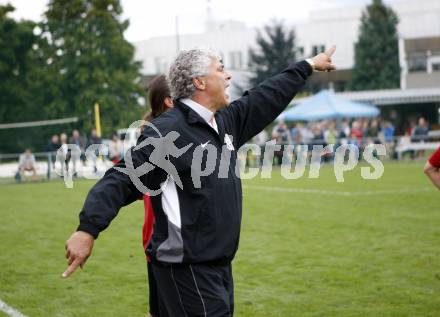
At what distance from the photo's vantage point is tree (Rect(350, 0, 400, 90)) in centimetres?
6969

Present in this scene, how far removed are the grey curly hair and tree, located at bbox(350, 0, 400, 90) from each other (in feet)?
219

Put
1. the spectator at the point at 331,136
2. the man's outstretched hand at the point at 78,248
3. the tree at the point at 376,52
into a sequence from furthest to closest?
the tree at the point at 376,52 < the spectator at the point at 331,136 < the man's outstretched hand at the point at 78,248

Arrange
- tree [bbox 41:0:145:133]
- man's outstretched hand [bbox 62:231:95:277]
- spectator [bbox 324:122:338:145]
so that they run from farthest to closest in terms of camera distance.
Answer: tree [bbox 41:0:145:133] → spectator [bbox 324:122:338:145] → man's outstretched hand [bbox 62:231:95:277]

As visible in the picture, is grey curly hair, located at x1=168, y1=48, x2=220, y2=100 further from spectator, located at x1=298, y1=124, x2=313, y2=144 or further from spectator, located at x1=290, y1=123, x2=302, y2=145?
spectator, located at x1=298, y1=124, x2=313, y2=144

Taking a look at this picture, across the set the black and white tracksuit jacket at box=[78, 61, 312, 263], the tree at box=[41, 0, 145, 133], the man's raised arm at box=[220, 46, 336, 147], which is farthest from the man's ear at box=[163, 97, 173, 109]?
the tree at box=[41, 0, 145, 133]

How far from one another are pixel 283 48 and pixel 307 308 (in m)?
63.4

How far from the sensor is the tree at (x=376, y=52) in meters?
69.7

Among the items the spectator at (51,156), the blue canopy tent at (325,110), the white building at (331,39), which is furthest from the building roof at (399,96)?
the spectator at (51,156)

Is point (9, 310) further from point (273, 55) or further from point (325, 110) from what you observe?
point (273, 55)

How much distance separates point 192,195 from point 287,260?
18.2ft

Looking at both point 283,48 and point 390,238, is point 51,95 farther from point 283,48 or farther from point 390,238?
point 390,238

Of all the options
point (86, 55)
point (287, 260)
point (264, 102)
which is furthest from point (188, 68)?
point (86, 55)

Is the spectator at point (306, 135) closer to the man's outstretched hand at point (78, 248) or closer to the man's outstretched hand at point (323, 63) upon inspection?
the man's outstretched hand at point (323, 63)

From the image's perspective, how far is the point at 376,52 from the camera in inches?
2763
